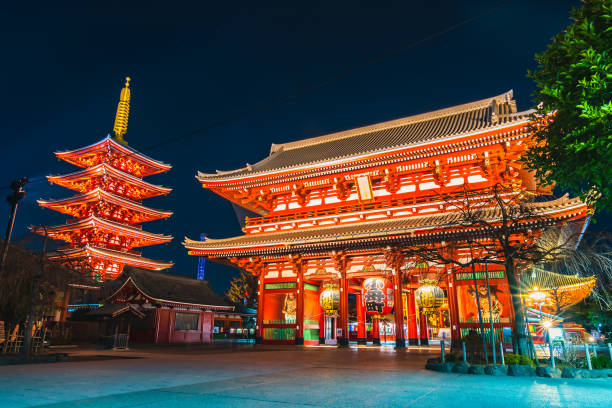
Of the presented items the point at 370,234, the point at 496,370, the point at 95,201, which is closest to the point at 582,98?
the point at 496,370

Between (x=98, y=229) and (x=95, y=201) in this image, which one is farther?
(x=95, y=201)

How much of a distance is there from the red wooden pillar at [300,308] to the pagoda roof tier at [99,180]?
105 ft

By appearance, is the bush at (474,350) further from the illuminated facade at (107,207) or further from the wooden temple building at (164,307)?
the illuminated facade at (107,207)

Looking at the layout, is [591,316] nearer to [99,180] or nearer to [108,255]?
[108,255]

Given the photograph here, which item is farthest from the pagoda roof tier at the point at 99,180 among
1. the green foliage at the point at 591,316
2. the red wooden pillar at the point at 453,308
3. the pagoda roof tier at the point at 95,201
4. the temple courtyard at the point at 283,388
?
the green foliage at the point at 591,316

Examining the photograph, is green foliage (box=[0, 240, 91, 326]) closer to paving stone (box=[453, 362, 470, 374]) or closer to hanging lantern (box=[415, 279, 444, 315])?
paving stone (box=[453, 362, 470, 374])

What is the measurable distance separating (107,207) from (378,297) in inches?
1507

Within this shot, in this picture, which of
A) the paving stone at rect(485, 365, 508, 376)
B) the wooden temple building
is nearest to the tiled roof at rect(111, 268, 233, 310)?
the wooden temple building

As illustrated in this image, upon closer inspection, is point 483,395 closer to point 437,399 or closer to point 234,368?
point 437,399

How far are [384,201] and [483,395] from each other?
15.6 m

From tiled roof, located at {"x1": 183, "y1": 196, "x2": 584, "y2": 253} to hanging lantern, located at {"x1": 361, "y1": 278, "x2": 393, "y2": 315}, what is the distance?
2.32 m

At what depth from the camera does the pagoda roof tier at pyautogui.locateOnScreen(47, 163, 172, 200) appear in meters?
44.2

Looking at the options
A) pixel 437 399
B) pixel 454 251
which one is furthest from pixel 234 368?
pixel 454 251

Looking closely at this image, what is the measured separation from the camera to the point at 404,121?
27.5 m
